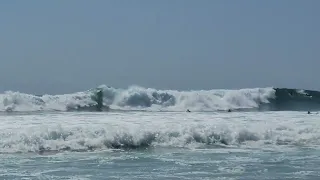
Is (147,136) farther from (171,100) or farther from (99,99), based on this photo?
(171,100)

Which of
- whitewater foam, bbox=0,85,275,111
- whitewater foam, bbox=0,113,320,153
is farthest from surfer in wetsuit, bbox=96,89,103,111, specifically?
whitewater foam, bbox=0,113,320,153

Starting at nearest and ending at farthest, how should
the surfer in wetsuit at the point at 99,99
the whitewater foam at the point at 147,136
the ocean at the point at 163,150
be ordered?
the ocean at the point at 163,150 < the whitewater foam at the point at 147,136 < the surfer in wetsuit at the point at 99,99

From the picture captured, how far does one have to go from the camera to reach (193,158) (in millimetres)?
12828

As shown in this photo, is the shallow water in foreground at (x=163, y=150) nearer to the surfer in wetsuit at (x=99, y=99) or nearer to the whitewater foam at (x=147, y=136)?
the whitewater foam at (x=147, y=136)

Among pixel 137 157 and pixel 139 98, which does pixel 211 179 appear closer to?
pixel 137 157

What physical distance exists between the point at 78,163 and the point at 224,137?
5.78 m

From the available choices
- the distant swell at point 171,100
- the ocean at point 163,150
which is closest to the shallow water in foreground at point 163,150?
the ocean at point 163,150

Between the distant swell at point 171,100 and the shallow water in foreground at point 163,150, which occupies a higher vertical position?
the distant swell at point 171,100

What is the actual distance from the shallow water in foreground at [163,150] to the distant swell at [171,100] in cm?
1137

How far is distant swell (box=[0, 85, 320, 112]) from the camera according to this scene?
30125 millimetres

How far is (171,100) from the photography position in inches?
1353

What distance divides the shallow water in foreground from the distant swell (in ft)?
37.3

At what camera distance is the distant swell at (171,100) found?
30.1m

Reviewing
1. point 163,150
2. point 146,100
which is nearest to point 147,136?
point 163,150
